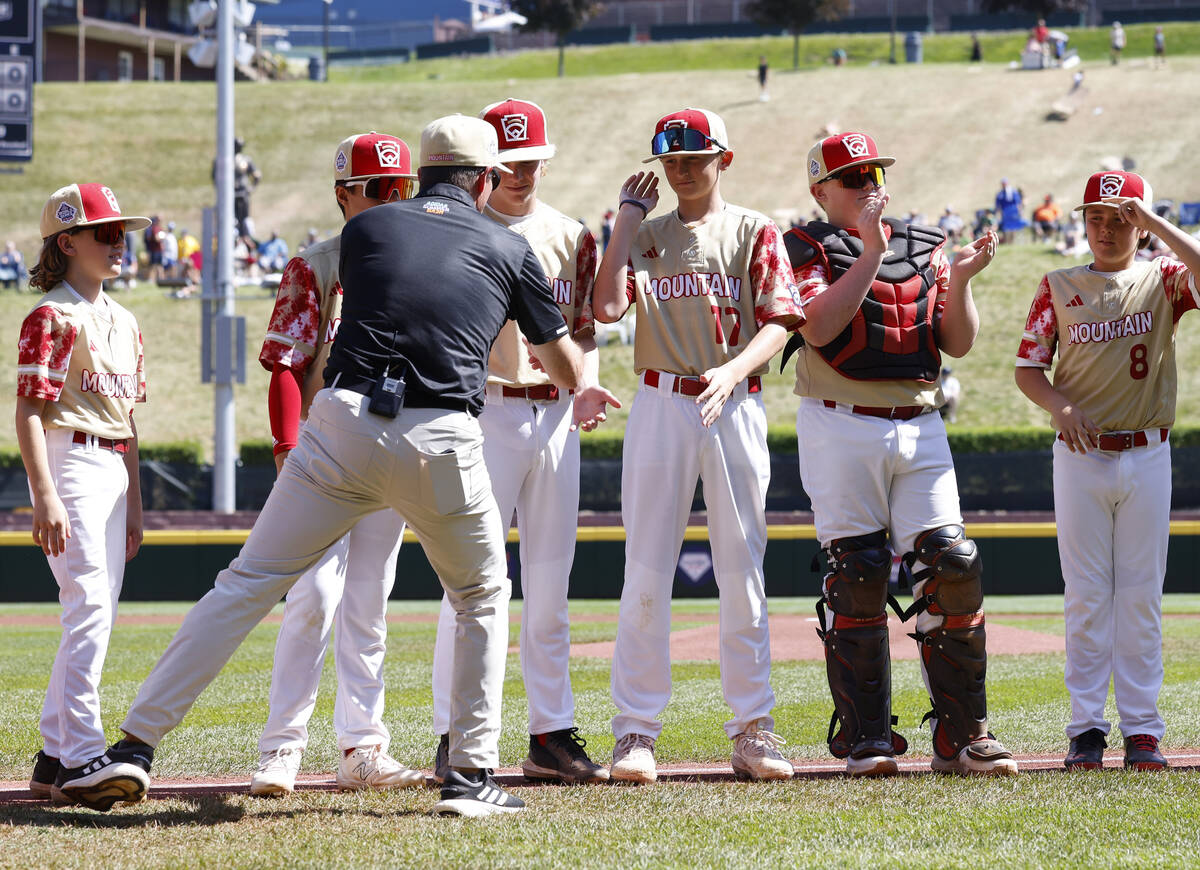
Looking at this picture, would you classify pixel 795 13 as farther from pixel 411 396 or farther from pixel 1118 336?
pixel 411 396

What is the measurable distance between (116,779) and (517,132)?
9.23ft

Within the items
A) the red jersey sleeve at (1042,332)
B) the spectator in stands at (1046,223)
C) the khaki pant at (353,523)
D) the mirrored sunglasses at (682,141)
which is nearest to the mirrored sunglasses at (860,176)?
the mirrored sunglasses at (682,141)

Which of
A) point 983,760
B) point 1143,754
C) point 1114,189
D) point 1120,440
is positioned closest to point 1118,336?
point 1120,440

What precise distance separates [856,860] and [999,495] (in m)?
21.1

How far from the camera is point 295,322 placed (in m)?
5.21

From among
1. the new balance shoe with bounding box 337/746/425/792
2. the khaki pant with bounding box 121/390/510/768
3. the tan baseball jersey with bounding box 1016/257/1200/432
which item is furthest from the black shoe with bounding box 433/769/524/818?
the tan baseball jersey with bounding box 1016/257/1200/432

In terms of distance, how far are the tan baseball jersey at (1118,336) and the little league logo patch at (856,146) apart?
95 centimetres

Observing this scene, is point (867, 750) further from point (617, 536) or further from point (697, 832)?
point (617, 536)

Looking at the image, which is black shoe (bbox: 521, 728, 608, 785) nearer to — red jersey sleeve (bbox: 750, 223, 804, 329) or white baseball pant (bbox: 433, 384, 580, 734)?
white baseball pant (bbox: 433, 384, 580, 734)

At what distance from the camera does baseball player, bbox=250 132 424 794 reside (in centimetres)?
519

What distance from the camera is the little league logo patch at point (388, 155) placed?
5402mm

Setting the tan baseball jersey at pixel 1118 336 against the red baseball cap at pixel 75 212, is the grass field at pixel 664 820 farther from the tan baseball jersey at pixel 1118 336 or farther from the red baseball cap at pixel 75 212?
the red baseball cap at pixel 75 212

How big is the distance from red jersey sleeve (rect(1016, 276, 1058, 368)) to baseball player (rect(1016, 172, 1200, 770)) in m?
0.04

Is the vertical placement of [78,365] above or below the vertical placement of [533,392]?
above
